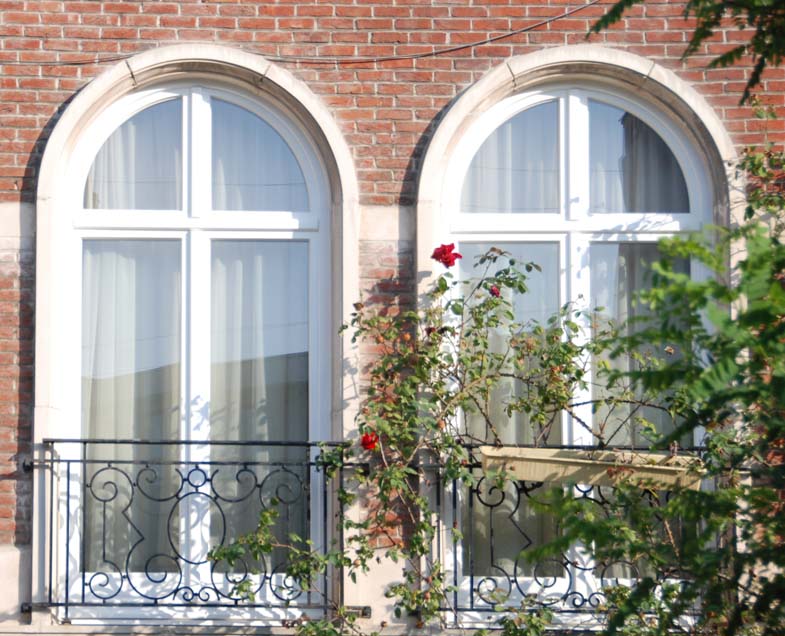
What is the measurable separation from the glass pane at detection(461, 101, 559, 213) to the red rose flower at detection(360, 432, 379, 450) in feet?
5.10

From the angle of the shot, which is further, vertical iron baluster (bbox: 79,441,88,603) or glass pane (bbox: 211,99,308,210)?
glass pane (bbox: 211,99,308,210)

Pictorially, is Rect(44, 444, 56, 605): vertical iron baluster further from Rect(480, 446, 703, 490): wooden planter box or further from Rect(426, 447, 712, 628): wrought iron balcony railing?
Rect(480, 446, 703, 490): wooden planter box

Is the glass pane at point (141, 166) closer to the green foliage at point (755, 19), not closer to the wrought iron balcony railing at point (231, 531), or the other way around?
the wrought iron balcony railing at point (231, 531)

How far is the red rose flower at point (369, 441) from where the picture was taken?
6.88 metres

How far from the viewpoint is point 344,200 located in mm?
7344

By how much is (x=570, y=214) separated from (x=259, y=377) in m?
2.06

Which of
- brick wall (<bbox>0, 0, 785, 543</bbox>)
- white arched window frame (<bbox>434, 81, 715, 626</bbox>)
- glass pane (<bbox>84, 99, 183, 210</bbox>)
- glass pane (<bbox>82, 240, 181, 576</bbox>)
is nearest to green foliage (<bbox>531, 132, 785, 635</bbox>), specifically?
white arched window frame (<bbox>434, 81, 715, 626</bbox>)

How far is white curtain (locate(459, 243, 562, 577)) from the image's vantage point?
734 cm

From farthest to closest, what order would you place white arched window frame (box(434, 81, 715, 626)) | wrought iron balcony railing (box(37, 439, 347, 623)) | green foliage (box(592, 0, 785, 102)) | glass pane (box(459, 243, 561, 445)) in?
white arched window frame (box(434, 81, 715, 626))
glass pane (box(459, 243, 561, 445))
wrought iron balcony railing (box(37, 439, 347, 623))
green foliage (box(592, 0, 785, 102))

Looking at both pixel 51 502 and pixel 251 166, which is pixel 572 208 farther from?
pixel 51 502

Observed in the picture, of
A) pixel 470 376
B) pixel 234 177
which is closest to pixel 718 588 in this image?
pixel 470 376

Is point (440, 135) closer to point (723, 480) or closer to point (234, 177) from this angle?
point (234, 177)

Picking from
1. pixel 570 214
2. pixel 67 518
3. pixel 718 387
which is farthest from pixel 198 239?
pixel 718 387

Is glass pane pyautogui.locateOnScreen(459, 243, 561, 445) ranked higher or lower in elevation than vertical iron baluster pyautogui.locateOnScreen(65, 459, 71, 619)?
higher
